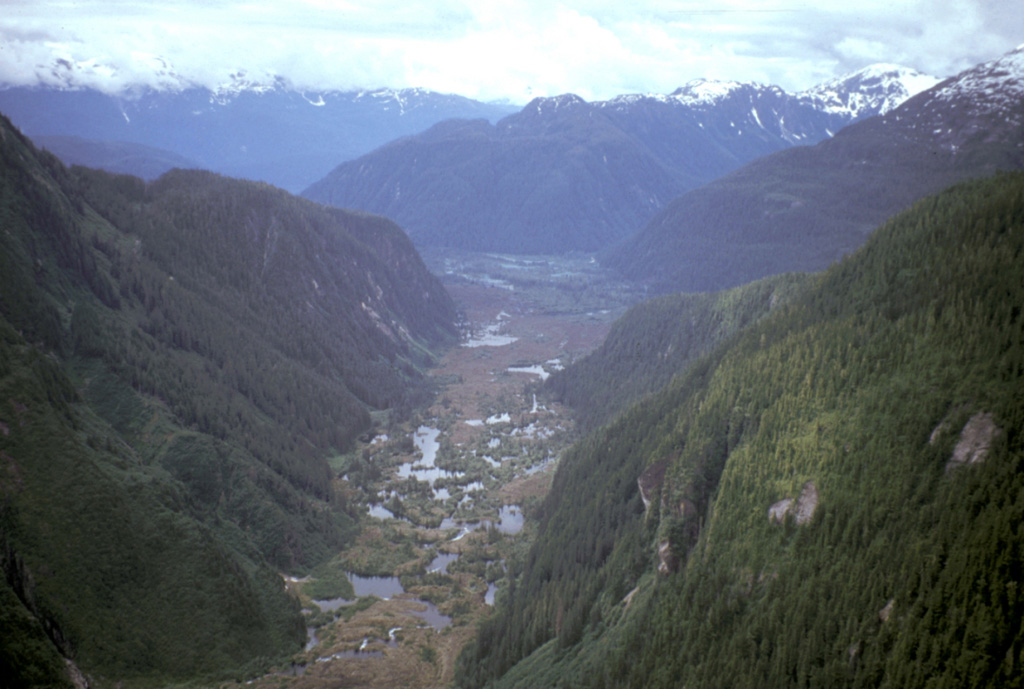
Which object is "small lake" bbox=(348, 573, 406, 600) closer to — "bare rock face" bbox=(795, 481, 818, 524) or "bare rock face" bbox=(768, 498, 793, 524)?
"bare rock face" bbox=(768, 498, 793, 524)

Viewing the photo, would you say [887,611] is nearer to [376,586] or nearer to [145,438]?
[376,586]

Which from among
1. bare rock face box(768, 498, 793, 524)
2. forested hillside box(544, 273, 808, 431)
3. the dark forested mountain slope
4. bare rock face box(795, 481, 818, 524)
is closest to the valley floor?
the dark forested mountain slope

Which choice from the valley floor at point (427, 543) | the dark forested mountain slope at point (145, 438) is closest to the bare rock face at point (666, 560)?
the valley floor at point (427, 543)

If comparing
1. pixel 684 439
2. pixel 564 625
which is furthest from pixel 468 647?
pixel 684 439

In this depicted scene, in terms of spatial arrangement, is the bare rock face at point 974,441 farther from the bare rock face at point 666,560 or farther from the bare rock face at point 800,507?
the bare rock face at point 666,560

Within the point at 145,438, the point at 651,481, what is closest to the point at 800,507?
the point at 651,481

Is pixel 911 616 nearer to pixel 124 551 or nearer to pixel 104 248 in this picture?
pixel 124 551
